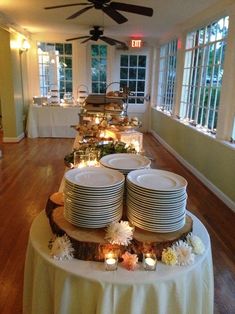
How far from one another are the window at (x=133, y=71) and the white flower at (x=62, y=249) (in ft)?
22.1

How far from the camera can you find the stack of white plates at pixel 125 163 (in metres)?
Answer: 1.37

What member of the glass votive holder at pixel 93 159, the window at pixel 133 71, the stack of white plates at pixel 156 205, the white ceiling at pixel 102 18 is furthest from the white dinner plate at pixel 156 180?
the window at pixel 133 71

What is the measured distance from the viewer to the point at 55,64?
727 cm

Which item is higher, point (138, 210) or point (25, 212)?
point (138, 210)

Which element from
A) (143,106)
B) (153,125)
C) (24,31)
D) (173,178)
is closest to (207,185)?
(173,178)

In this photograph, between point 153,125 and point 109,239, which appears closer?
point 109,239

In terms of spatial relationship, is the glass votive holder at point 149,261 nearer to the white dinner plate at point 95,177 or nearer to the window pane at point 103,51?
the white dinner plate at point 95,177

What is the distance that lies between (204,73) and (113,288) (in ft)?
13.1

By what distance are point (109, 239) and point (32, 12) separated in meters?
4.71

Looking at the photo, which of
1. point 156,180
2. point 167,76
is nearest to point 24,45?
point 167,76

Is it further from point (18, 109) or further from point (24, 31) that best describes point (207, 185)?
point (24, 31)

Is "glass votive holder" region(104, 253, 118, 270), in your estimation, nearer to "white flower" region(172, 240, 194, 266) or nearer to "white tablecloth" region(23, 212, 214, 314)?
"white tablecloth" region(23, 212, 214, 314)

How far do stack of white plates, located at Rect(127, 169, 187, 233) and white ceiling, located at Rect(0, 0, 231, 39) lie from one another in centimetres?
321

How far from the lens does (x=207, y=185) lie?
12.6ft
